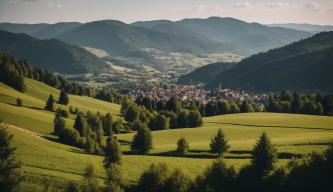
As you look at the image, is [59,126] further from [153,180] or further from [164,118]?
[153,180]

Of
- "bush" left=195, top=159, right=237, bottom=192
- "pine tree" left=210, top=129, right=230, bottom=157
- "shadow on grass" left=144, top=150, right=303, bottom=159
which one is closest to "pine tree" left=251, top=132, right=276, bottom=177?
"bush" left=195, top=159, right=237, bottom=192

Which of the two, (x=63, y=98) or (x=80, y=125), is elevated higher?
(x=63, y=98)

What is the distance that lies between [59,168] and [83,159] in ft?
26.5

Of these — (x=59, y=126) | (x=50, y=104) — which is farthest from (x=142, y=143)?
(x=50, y=104)

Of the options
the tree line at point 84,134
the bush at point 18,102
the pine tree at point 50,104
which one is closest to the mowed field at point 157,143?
the bush at point 18,102

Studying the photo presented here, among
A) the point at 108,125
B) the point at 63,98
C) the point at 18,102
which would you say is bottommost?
the point at 108,125

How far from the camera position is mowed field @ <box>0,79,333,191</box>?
6512 centimetres

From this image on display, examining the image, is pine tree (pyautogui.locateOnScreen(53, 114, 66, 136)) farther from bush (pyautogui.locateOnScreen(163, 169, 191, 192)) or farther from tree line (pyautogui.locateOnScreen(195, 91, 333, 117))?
tree line (pyautogui.locateOnScreen(195, 91, 333, 117))

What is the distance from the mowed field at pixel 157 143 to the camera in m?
65.1

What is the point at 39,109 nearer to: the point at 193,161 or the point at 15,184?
the point at 193,161

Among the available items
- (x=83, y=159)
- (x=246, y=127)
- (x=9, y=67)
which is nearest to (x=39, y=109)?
(x=9, y=67)

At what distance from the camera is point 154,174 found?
57.9 metres

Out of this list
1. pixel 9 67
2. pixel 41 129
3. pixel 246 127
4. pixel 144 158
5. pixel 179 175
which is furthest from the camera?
pixel 9 67

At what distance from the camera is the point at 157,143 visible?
9969 cm
